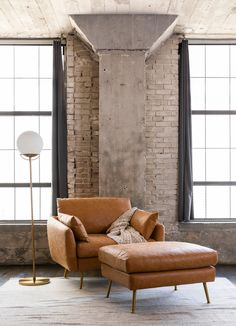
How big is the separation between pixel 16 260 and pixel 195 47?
4.10 m

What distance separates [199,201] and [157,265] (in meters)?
3.31

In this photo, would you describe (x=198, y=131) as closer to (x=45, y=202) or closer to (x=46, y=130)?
(x=46, y=130)

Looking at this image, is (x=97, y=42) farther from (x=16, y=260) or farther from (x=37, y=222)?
(x=16, y=260)

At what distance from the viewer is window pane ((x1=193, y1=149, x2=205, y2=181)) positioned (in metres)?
8.22

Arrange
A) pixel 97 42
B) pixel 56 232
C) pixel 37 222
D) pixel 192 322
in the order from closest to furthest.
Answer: pixel 192 322
pixel 56 232
pixel 97 42
pixel 37 222

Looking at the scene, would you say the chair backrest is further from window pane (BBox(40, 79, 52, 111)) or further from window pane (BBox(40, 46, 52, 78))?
→ window pane (BBox(40, 46, 52, 78))

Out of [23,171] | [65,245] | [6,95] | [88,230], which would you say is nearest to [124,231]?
[88,230]

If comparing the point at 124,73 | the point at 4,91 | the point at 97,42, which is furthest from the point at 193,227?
the point at 4,91

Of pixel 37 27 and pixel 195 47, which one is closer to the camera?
pixel 37 27

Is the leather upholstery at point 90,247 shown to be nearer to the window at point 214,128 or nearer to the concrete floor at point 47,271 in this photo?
the concrete floor at point 47,271

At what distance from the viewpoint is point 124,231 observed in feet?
21.1

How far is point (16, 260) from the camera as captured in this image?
781 centimetres

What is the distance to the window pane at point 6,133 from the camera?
8.22 m

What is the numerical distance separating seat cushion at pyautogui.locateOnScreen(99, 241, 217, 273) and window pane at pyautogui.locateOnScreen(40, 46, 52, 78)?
12.0 feet
